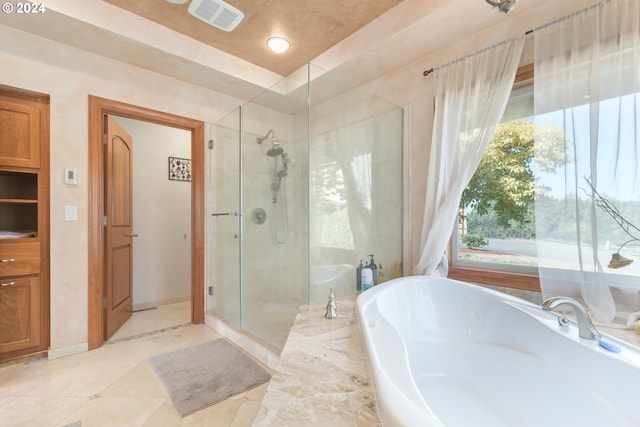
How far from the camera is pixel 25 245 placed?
2.07 meters

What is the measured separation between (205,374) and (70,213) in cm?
159

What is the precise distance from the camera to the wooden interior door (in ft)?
8.00

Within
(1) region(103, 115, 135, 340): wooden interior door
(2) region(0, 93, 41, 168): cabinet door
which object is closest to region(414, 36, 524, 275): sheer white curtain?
(1) region(103, 115, 135, 340): wooden interior door

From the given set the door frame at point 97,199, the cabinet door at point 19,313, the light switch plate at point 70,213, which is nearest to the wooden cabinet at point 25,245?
the cabinet door at point 19,313

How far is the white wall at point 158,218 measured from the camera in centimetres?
338

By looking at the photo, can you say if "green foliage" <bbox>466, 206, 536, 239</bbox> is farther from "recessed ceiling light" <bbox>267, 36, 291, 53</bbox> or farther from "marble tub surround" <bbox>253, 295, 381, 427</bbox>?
"recessed ceiling light" <bbox>267, 36, 291, 53</bbox>

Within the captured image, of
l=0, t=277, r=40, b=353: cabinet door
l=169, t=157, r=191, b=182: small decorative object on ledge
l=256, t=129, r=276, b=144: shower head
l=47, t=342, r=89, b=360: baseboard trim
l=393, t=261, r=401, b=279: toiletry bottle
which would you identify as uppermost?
l=256, t=129, r=276, b=144: shower head

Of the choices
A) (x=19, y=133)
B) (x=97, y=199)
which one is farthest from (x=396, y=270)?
(x=19, y=133)

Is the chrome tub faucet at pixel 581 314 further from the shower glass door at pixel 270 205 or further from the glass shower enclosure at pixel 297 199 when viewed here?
the shower glass door at pixel 270 205

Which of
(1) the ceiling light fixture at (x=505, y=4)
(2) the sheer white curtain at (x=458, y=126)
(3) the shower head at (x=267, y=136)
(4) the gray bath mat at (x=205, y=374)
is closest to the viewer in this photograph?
(1) the ceiling light fixture at (x=505, y=4)

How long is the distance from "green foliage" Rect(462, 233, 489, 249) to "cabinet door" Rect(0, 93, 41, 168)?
127 inches

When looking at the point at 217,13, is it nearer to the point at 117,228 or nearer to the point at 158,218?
the point at 117,228

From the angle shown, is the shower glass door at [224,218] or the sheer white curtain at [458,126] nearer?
the sheer white curtain at [458,126]

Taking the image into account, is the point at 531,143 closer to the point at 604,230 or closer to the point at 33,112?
the point at 604,230
